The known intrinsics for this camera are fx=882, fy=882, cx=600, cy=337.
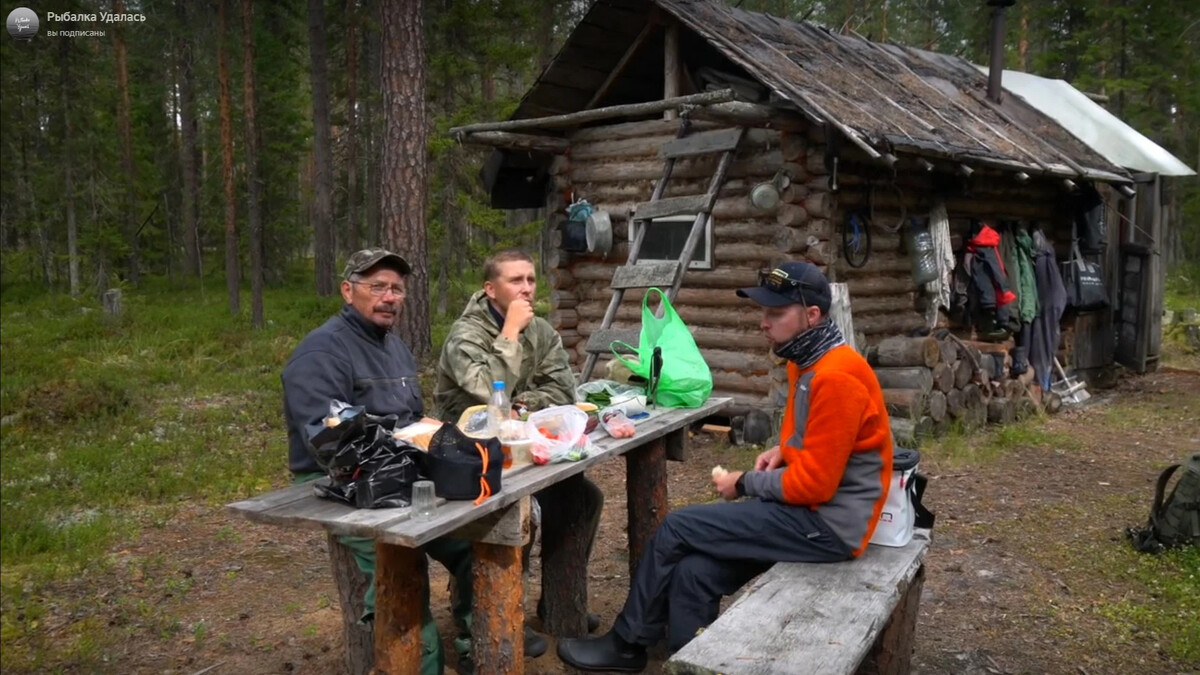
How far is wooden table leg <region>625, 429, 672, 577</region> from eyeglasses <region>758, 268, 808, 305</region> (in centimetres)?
136

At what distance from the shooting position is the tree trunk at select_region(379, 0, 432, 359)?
10289mm

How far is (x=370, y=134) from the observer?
22922 mm

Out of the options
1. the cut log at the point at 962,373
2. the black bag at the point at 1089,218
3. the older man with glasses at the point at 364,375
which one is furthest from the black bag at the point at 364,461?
the black bag at the point at 1089,218

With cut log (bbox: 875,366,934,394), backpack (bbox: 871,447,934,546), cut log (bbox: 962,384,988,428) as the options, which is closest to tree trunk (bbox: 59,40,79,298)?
cut log (bbox: 875,366,934,394)

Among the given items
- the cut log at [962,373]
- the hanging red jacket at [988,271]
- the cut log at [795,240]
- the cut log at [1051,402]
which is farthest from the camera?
the cut log at [1051,402]

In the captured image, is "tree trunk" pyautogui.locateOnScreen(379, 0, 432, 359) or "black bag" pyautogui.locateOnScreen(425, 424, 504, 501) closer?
"black bag" pyautogui.locateOnScreen(425, 424, 504, 501)

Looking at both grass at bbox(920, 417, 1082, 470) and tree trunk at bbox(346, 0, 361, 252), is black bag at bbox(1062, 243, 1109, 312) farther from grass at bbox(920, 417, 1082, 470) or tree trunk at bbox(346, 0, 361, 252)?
tree trunk at bbox(346, 0, 361, 252)

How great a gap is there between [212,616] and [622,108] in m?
6.06

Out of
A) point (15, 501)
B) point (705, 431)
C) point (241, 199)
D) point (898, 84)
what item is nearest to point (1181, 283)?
point (898, 84)

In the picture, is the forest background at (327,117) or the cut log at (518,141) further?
the forest background at (327,117)

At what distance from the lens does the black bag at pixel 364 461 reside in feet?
9.86

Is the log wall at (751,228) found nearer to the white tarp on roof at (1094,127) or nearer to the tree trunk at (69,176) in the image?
the white tarp on roof at (1094,127)

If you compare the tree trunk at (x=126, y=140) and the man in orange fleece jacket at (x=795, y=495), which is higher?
the tree trunk at (x=126, y=140)

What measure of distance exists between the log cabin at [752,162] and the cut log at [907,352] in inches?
13.7
